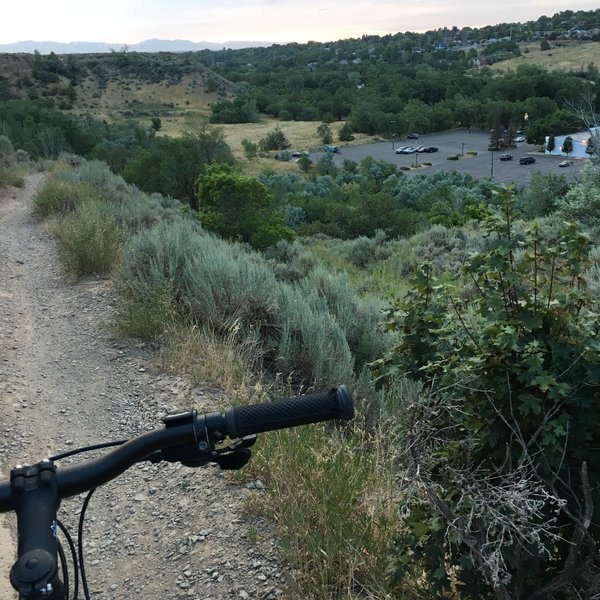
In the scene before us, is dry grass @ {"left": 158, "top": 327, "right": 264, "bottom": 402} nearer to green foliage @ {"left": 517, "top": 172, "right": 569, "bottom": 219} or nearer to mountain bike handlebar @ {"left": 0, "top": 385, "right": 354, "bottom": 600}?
mountain bike handlebar @ {"left": 0, "top": 385, "right": 354, "bottom": 600}

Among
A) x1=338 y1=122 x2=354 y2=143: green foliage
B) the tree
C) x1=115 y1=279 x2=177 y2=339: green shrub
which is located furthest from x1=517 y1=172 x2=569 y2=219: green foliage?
x1=338 y1=122 x2=354 y2=143: green foliage

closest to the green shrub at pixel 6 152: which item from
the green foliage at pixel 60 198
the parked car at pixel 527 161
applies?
the green foliage at pixel 60 198

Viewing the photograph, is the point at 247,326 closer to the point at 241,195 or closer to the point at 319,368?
the point at 319,368

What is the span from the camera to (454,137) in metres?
84.8

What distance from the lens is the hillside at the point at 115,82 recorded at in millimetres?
73875

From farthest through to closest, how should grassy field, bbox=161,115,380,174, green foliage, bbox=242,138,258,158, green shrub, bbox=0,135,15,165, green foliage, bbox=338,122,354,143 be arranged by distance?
green foliage, bbox=338,122,354,143 < green foliage, bbox=242,138,258,158 < grassy field, bbox=161,115,380,174 < green shrub, bbox=0,135,15,165

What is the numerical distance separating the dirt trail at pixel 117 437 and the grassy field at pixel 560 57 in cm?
13000

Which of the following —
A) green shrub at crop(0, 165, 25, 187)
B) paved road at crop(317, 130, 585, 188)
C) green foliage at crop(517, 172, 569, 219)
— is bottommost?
paved road at crop(317, 130, 585, 188)

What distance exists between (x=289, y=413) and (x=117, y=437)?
3173mm

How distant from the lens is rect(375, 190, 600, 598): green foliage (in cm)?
200

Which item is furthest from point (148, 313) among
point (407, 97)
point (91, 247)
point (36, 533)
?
point (407, 97)

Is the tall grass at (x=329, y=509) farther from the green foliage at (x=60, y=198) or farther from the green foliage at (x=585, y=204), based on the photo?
the green foliage at (x=585, y=204)

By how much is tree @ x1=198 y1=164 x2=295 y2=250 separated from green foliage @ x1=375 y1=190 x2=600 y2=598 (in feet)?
45.8

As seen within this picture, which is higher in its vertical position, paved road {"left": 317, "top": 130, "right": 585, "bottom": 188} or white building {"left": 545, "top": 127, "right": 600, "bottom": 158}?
white building {"left": 545, "top": 127, "right": 600, "bottom": 158}
